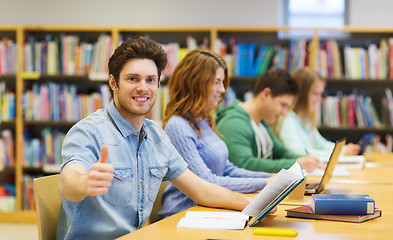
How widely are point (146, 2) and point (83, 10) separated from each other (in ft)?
2.05

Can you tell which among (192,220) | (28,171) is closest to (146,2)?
(28,171)

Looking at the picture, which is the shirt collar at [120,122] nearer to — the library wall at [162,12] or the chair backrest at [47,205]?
the chair backrest at [47,205]

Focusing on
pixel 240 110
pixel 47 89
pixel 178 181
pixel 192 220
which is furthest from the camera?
pixel 47 89

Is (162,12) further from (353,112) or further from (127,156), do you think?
(127,156)

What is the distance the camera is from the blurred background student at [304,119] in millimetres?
3717

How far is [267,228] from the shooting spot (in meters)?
1.54

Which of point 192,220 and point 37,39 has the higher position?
point 37,39

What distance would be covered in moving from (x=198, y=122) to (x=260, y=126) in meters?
0.94

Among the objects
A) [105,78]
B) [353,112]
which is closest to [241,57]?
[353,112]

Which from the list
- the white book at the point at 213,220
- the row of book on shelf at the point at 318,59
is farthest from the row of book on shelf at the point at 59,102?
the white book at the point at 213,220

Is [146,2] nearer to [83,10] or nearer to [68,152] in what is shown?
[83,10]

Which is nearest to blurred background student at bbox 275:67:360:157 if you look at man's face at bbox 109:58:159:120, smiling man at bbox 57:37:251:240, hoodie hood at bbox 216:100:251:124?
hoodie hood at bbox 216:100:251:124

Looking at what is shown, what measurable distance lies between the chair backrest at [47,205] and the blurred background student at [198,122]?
57 cm

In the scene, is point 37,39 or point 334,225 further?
point 37,39
